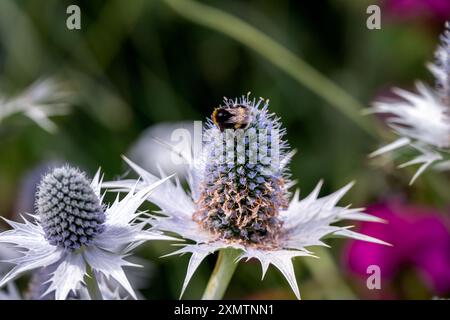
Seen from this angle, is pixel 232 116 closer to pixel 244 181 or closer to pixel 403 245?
pixel 244 181

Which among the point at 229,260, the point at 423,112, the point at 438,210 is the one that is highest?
the point at 423,112

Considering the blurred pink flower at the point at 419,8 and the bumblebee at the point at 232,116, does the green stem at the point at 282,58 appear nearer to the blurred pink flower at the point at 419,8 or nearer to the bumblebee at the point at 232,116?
the blurred pink flower at the point at 419,8

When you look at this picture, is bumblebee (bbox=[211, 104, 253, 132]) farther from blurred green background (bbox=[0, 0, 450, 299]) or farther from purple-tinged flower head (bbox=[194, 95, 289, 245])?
blurred green background (bbox=[0, 0, 450, 299])

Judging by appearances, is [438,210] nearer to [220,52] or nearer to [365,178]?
[365,178]

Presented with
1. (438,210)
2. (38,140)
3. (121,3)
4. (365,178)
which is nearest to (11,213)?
(38,140)

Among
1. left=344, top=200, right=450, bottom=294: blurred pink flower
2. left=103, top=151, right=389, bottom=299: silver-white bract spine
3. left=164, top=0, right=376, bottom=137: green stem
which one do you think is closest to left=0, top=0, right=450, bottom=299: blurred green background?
left=164, top=0, right=376, bottom=137: green stem

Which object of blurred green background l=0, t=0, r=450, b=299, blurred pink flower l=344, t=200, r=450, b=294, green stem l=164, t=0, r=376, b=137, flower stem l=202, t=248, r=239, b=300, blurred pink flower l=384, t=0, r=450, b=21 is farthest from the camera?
blurred green background l=0, t=0, r=450, b=299
